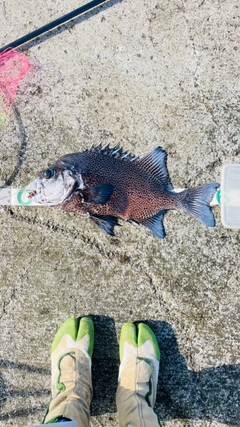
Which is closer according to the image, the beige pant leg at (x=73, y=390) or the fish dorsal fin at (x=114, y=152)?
the beige pant leg at (x=73, y=390)

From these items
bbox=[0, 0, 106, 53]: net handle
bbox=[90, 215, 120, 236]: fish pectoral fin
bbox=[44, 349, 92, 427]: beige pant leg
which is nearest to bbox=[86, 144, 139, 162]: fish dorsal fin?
bbox=[90, 215, 120, 236]: fish pectoral fin

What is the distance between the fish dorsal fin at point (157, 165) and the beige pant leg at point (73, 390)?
1.48 m

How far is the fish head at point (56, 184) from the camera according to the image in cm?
275

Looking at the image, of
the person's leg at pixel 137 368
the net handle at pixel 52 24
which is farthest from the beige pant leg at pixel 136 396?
the net handle at pixel 52 24

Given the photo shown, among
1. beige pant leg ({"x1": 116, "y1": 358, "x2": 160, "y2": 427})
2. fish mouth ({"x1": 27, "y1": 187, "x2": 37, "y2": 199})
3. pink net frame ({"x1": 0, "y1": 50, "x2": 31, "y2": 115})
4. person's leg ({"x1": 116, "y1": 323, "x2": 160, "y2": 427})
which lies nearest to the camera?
beige pant leg ({"x1": 116, "y1": 358, "x2": 160, "y2": 427})

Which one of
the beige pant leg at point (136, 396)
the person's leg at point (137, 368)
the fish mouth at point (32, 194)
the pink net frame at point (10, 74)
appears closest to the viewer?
the beige pant leg at point (136, 396)

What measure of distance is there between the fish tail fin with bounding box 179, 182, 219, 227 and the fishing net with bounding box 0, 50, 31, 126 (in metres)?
1.58

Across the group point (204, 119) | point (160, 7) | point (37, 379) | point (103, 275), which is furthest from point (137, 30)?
point (37, 379)

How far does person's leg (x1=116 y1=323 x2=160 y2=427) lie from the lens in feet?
8.91

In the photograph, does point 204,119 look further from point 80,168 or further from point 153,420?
point 153,420

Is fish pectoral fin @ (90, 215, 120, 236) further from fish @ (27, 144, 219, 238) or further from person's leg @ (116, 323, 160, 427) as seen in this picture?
person's leg @ (116, 323, 160, 427)

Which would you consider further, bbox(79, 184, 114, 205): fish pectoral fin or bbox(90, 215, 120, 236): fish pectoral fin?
bbox(90, 215, 120, 236): fish pectoral fin

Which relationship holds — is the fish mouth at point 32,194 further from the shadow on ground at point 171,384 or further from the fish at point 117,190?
the shadow on ground at point 171,384

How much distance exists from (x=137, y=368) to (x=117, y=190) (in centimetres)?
136
